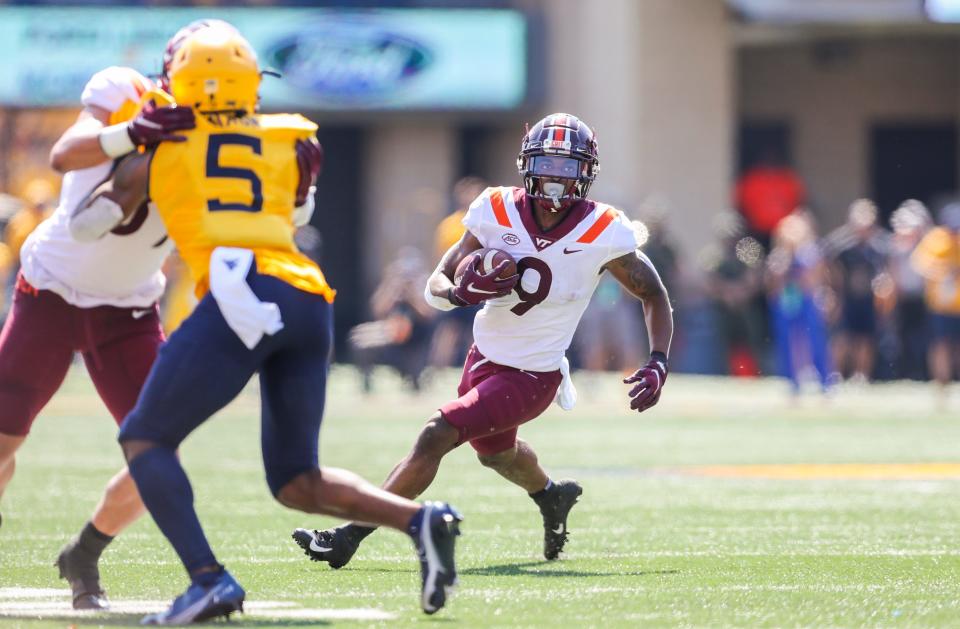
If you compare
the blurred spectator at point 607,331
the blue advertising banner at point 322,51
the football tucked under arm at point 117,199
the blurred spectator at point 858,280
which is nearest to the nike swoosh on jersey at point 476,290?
the football tucked under arm at point 117,199

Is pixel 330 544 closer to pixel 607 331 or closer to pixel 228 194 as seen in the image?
pixel 228 194

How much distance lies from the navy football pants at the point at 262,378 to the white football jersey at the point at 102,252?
754mm

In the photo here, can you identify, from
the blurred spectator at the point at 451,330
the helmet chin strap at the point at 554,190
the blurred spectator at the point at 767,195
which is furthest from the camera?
the blurred spectator at the point at 767,195

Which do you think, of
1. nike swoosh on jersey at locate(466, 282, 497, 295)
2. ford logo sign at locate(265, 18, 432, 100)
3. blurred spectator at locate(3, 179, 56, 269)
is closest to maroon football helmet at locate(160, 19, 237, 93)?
nike swoosh on jersey at locate(466, 282, 497, 295)

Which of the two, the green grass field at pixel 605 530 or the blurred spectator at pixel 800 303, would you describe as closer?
the green grass field at pixel 605 530

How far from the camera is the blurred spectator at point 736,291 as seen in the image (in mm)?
21344

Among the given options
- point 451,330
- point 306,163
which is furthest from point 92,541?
point 451,330

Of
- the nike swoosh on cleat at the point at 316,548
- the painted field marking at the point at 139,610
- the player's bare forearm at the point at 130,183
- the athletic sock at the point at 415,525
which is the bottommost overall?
the painted field marking at the point at 139,610

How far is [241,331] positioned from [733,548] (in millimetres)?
3030

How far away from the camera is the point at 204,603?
559 cm

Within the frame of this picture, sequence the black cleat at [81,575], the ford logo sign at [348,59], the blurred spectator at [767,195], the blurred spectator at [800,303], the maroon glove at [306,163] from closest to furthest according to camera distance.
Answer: the maroon glove at [306,163], the black cleat at [81,575], the blurred spectator at [800,303], the ford logo sign at [348,59], the blurred spectator at [767,195]

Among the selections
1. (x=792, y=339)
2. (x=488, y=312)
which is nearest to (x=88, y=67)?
(x=792, y=339)

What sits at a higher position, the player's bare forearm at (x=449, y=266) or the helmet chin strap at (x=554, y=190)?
the helmet chin strap at (x=554, y=190)

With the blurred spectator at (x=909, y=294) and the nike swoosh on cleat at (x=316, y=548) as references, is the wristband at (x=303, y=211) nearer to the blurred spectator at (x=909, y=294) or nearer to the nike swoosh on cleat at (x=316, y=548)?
the nike swoosh on cleat at (x=316, y=548)
